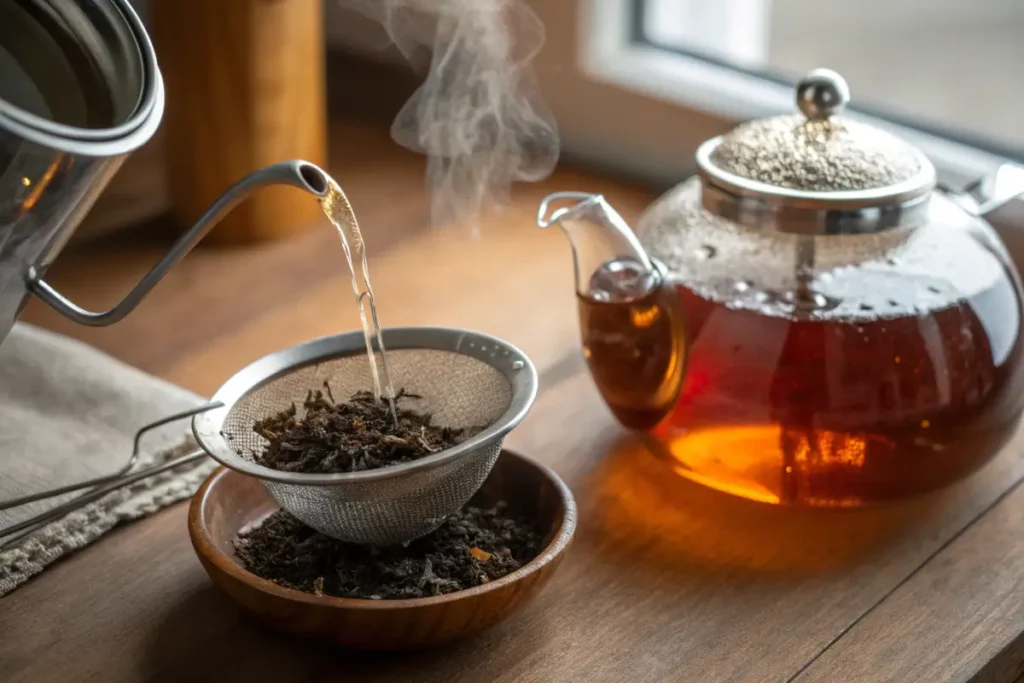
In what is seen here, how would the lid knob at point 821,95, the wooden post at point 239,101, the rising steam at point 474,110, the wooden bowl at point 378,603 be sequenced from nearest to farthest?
the wooden bowl at point 378,603
the lid knob at point 821,95
the rising steam at point 474,110
the wooden post at point 239,101

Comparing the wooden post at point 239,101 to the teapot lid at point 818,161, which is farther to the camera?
the wooden post at point 239,101

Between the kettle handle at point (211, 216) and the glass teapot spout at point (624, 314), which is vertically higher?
the kettle handle at point (211, 216)

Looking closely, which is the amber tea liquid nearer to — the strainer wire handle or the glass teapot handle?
the glass teapot handle

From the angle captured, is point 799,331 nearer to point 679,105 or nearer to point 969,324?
point 969,324

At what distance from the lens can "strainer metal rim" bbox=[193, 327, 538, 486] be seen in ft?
2.16

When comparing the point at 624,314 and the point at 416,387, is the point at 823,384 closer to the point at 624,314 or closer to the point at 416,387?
the point at 624,314

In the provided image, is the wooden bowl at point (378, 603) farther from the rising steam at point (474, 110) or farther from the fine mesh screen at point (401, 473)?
the rising steam at point (474, 110)

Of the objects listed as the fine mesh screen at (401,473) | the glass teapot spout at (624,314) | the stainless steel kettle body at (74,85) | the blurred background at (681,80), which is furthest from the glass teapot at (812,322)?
the blurred background at (681,80)

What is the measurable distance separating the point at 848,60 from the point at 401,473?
1.26m

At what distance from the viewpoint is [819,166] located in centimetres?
76

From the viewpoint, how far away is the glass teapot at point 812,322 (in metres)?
0.75

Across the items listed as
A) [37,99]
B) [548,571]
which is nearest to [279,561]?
[548,571]

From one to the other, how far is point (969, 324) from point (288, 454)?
1.37 ft

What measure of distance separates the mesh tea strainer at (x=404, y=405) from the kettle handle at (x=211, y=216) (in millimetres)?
77
